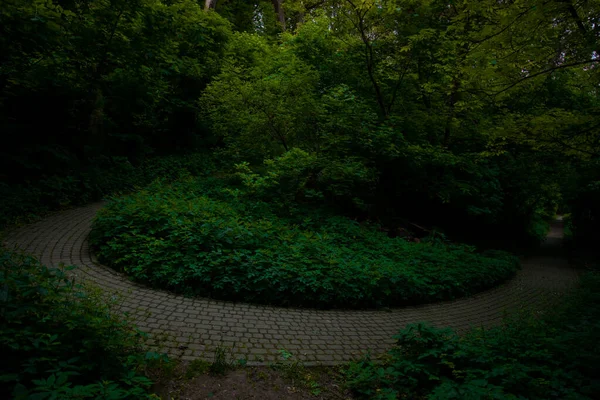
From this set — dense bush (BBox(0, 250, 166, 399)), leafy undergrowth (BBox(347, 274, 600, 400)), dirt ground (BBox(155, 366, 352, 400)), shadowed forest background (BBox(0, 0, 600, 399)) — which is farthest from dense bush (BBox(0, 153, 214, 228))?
leafy undergrowth (BBox(347, 274, 600, 400))

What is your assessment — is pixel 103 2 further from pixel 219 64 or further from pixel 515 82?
pixel 515 82

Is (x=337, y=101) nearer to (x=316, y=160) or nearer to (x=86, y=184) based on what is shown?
(x=316, y=160)

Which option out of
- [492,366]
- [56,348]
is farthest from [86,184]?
[492,366]

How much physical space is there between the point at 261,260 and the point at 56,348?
12.1 ft

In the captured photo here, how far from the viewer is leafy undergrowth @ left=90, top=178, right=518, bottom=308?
5.86 meters

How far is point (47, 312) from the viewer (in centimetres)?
305

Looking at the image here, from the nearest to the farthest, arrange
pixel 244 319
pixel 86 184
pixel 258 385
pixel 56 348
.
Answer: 1. pixel 56 348
2. pixel 258 385
3. pixel 244 319
4. pixel 86 184

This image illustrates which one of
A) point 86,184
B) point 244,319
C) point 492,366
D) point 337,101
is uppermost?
point 337,101

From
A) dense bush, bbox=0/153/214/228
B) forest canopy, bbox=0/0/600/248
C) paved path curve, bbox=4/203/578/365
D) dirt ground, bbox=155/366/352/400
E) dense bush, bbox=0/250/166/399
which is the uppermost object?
forest canopy, bbox=0/0/600/248

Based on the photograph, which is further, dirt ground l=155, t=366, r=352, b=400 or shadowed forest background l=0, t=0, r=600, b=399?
shadowed forest background l=0, t=0, r=600, b=399

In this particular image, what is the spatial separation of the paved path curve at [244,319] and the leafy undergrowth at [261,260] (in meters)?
0.28

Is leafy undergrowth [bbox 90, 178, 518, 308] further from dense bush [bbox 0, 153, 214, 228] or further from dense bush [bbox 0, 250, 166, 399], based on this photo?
dense bush [bbox 0, 153, 214, 228]

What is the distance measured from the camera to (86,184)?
10.9m

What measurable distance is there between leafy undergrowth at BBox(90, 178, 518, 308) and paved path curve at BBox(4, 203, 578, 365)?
28cm
